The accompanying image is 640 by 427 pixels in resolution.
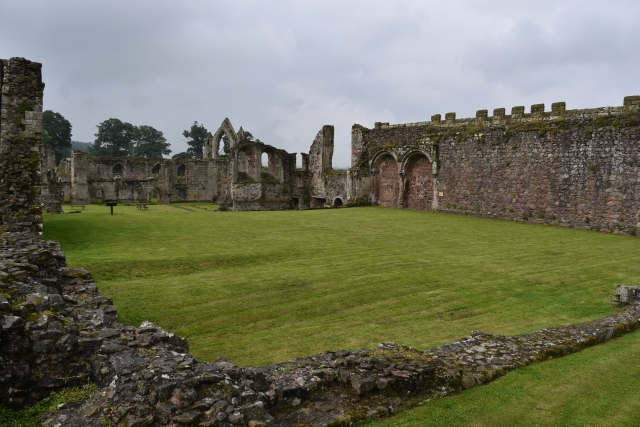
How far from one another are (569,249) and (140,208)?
22469mm

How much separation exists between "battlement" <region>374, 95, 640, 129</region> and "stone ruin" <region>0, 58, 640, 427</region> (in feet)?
49.8

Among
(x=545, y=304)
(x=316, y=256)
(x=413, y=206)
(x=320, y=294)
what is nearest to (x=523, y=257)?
(x=545, y=304)

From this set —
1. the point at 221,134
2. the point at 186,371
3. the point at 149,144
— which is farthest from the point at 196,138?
the point at 186,371

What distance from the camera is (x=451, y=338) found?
5.86 metres

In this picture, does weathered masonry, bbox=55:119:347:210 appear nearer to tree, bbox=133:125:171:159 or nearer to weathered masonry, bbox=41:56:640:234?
weathered masonry, bbox=41:56:640:234

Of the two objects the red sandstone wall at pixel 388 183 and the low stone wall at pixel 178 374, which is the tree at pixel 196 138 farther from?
the low stone wall at pixel 178 374

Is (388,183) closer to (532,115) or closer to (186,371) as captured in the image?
(532,115)

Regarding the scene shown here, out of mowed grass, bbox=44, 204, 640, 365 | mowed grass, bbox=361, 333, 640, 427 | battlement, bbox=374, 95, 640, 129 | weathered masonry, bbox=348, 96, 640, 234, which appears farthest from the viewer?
battlement, bbox=374, 95, 640, 129

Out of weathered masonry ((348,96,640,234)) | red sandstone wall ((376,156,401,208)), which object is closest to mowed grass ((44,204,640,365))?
weathered masonry ((348,96,640,234))

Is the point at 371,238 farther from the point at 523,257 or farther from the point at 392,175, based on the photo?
the point at 392,175

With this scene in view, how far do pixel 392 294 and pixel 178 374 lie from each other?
5.11 meters

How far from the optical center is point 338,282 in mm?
8289

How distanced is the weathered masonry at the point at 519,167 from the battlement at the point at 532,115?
40 mm

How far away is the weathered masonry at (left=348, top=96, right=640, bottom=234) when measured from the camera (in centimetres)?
1577
